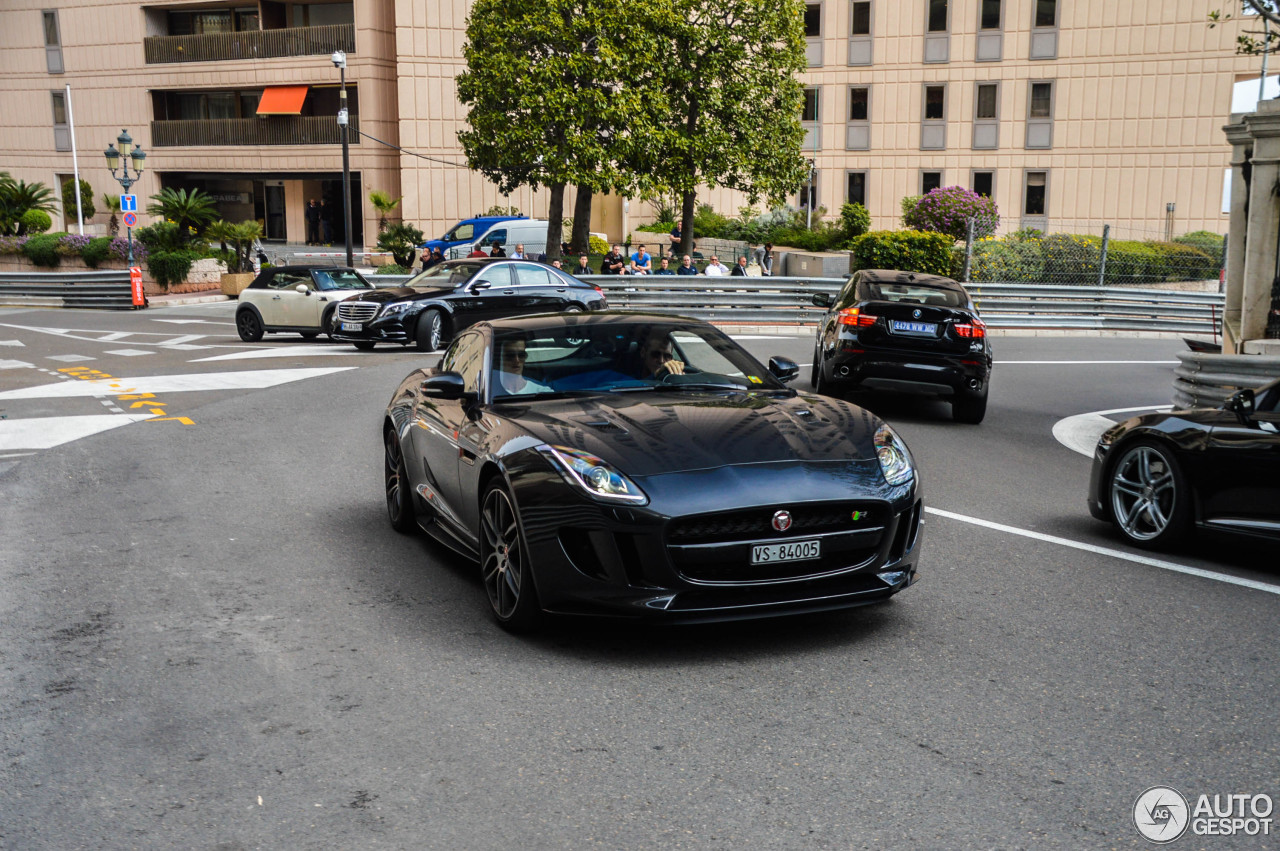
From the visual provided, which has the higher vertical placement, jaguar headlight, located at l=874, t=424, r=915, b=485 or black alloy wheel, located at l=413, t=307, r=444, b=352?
jaguar headlight, located at l=874, t=424, r=915, b=485

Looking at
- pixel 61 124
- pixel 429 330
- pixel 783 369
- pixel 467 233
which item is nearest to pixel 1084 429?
pixel 783 369

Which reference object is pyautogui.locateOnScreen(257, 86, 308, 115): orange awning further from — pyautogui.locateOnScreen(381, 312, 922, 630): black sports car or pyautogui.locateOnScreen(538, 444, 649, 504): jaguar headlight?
pyautogui.locateOnScreen(538, 444, 649, 504): jaguar headlight

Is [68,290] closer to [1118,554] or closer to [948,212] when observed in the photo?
[948,212]

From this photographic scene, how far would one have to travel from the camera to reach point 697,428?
18.4 ft

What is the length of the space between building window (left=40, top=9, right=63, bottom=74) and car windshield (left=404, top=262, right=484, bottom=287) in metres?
43.6

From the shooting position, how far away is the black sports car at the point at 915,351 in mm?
12641

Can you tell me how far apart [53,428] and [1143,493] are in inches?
399

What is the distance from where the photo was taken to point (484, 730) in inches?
176

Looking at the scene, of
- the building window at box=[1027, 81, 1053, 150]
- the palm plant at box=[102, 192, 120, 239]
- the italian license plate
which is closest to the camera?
the italian license plate

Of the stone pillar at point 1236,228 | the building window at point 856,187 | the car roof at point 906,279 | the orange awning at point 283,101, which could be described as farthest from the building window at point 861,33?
the car roof at point 906,279

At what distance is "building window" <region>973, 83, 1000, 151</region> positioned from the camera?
1889 inches

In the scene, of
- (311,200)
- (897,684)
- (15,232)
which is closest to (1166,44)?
(311,200)

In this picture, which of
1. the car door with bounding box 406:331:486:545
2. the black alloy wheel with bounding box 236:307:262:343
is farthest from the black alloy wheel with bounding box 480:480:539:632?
the black alloy wheel with bounding box 236:307:262:343

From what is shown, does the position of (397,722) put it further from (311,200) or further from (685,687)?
(311,200)
